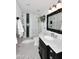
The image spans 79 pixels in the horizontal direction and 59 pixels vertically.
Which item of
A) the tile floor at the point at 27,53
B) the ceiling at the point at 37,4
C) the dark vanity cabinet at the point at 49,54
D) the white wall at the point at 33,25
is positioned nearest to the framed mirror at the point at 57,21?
the dark vanity cabinet at the point at 49,54

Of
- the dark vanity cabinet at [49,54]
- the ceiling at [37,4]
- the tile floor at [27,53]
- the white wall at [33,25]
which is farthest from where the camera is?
the white wall at [33,25]

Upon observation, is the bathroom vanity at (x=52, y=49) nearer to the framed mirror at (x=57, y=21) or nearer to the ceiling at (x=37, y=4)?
the framed mirror at (x=57, y=21)

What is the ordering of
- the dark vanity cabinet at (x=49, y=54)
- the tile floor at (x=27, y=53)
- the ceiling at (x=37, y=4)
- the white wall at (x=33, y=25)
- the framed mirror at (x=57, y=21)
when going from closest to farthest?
the dark vanity cabinet at (x=49, y=54)
the framed mirror at (x=57, y=21)
the tile floor at (x=27, y=53)
the ceiling at (x=37, y=4)
the white wall at (x=33, y=25)

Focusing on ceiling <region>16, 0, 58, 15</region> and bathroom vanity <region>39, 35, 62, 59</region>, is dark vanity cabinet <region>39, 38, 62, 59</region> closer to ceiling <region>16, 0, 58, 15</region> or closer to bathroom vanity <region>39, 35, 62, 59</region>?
bathroom vanity <region>39, 35, 62, 59</region>

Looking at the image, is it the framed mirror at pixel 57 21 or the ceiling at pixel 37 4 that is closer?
the framed mirror at pixel 57 21

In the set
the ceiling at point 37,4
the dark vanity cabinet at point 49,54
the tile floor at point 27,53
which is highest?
the ceiling at point 37,4

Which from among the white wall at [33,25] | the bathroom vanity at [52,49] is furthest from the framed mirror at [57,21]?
the white wall at [33,25]

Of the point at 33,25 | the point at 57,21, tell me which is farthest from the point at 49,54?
the point at 33,25

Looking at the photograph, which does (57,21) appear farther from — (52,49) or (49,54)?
(52,49)

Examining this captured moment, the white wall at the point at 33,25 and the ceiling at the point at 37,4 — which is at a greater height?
the ceiling at the point at 37,4
